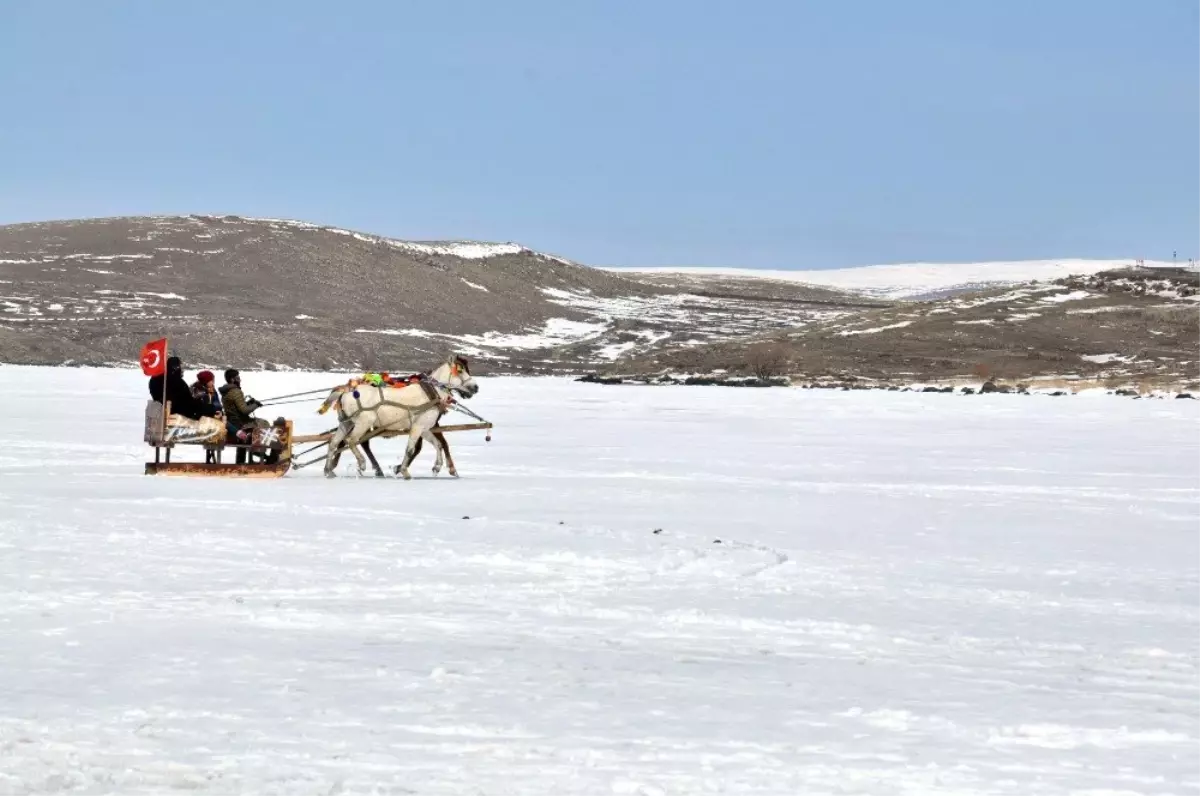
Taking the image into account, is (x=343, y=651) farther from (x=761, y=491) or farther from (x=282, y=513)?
(x=761, y=491)

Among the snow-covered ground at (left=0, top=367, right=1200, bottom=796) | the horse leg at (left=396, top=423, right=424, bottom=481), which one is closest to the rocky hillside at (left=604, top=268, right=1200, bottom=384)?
the horse leg at (left=396, top=423, right=424, bottom=481)

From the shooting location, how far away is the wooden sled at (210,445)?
62.6 feet

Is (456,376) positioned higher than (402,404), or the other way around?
(456,376)

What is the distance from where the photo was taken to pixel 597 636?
8602mm

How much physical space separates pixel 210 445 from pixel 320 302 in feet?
250

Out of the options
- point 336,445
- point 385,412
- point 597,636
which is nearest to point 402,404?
point 385,412

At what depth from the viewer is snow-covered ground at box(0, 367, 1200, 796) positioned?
19.8ft

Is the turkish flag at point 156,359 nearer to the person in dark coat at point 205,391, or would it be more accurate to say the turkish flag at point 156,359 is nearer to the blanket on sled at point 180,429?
the blanket on sled at point 180,429

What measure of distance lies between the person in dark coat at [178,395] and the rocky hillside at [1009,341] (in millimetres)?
37666

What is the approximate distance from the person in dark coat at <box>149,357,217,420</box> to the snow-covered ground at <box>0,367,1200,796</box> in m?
1.49

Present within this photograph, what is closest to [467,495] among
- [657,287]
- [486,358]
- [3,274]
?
[486,358]

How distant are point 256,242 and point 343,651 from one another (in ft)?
342

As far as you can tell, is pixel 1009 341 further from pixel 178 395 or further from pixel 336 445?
pixel 178 395

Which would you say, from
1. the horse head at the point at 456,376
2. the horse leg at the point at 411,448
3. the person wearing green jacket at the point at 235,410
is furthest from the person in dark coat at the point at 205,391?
the horse head at the point at 456,376
